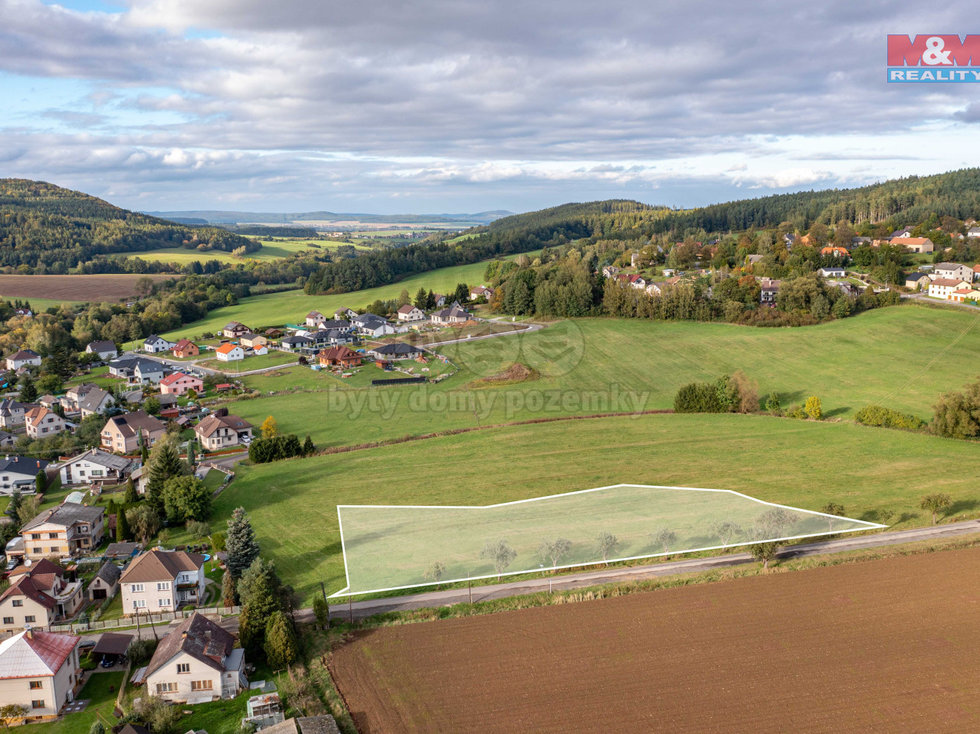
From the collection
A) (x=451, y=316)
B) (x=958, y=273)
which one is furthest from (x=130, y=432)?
(x=958, y=273)

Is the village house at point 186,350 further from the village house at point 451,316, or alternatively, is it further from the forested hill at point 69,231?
the forested hill at point 69,231

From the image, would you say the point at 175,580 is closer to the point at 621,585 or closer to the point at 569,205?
the point at 621,585

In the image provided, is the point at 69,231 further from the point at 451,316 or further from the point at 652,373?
the point at 652,373

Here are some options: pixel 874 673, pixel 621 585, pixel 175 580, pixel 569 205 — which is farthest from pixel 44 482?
pixel 569 205

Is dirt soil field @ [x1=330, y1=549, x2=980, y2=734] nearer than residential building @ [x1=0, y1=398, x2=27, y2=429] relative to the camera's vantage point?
Yes

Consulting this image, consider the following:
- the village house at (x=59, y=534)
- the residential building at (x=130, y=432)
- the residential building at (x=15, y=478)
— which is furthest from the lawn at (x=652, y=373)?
the village house at (x=59, y=534)

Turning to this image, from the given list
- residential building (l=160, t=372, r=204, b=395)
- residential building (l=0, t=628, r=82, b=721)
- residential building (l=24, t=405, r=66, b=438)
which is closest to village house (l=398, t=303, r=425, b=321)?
residential building (l=160, t=372, r=204, b=395)

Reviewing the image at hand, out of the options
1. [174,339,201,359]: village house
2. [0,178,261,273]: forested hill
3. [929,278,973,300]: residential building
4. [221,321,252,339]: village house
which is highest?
[0,178,261,273]: forested hill

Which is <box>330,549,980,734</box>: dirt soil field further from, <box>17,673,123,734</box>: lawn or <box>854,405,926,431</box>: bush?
<box>854,405,926,431</box>: bush
